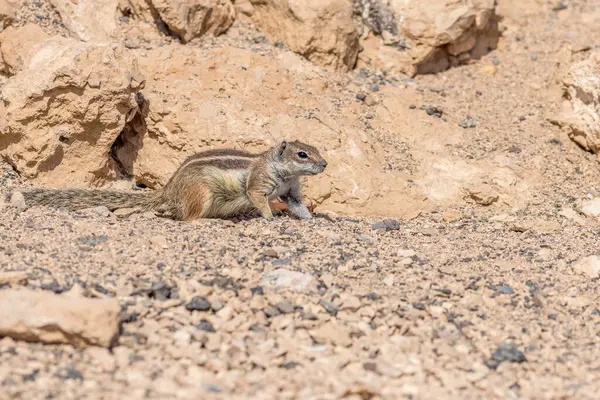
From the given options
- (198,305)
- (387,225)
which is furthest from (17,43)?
(198,305)

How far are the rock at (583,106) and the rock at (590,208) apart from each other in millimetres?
1209

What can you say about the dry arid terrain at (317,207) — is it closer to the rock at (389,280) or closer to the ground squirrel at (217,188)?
the rock at (389,280)

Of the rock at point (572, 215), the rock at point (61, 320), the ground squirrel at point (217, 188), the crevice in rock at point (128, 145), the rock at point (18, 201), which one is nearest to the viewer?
the rock at point (61, 320)

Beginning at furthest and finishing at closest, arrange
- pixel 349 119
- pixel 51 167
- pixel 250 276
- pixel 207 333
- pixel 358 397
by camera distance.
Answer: pixel 349 119, pixel 51 167, pixel 250 276, pixel 207 333, pixel 358 397

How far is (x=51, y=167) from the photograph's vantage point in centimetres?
775

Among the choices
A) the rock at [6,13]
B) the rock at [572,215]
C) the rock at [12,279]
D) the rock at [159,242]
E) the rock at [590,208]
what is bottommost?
the rock at [572,215]

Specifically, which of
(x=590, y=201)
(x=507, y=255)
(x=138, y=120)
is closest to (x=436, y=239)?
(x=507, y=255)

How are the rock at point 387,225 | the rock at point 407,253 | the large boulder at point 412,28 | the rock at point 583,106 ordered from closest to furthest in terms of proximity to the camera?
the rock at point 407,253 → the rock at point 387,225 → the rock at point 583,106 → the large boulder at point 412,28

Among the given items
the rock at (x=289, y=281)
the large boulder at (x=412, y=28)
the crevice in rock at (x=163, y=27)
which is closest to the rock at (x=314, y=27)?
the large boulder at (x=412, y=28)

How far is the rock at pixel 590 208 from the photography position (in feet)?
25.1

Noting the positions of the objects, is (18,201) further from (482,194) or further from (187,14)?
(482,194)

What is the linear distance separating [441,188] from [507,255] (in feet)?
5.42

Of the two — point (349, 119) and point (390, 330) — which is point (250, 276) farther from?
point (349, 119)

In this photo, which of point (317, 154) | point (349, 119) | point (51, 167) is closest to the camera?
point (317, 154)
